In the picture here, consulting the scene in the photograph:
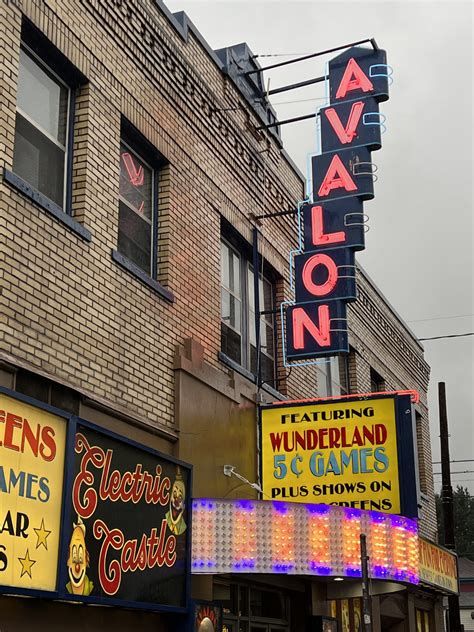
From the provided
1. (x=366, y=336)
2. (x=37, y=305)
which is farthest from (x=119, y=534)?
(x=366, y=336)

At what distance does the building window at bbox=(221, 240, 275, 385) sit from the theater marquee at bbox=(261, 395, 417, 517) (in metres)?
1.40

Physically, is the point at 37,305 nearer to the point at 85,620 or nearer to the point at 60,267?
the point at 60,267

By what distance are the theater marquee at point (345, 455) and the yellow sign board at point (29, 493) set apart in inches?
220

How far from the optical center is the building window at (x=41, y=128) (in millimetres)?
9578

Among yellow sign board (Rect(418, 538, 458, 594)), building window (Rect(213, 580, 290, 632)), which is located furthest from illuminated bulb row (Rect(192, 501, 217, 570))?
yellow sign board (Rect(418, 538, 458, 594))

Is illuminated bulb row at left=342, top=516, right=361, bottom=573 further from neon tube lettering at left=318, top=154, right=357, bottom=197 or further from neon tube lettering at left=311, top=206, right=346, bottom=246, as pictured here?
neon tube lettering at left=318, top=154, right=357, bottom=197

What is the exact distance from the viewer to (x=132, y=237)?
454 inches

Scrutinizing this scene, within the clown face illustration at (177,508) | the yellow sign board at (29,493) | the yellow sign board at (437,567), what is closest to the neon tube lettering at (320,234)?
the yellow sign board at (437,567)

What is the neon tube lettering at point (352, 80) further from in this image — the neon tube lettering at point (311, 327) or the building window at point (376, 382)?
the building window at point (376, 382)

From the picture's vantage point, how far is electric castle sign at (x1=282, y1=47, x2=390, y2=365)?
45.6 ft

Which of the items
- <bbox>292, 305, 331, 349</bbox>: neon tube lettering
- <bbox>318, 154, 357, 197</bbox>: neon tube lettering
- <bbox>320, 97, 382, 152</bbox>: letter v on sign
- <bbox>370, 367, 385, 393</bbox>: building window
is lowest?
<bbox>292, 305, 331, 349</bbox>: neon tube lettering

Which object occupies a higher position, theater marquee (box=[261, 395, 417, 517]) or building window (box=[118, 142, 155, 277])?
building window (box=[118, 142, 155, 277])

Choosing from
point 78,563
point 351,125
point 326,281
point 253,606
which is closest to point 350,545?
point 253,606

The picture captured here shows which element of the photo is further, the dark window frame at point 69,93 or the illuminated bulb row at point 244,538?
the illuminated bulb row at point 244,538
